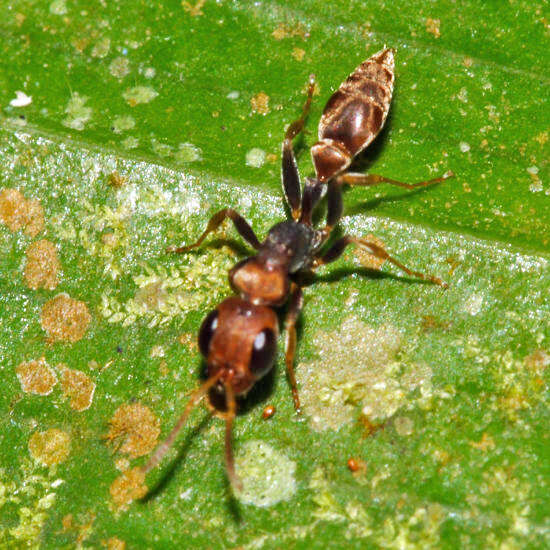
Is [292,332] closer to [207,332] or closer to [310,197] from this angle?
[207,332]

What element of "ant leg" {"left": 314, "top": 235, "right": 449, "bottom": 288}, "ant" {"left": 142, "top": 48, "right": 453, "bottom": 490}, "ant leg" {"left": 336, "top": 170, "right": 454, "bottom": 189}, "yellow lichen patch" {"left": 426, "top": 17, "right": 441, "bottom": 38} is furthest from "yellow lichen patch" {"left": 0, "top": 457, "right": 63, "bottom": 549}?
"yellow lichen patch" {"left": 426, "top": 17, "right": 441, "bottom": 38}

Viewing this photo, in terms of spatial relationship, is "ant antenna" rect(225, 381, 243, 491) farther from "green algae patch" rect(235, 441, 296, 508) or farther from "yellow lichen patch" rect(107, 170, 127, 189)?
"yellow lichen patch" rect(107, 170, 127, 189)

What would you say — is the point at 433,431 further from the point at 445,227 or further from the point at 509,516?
the point at 445,227

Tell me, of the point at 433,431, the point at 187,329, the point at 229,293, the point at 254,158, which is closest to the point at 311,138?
the point at 254,158

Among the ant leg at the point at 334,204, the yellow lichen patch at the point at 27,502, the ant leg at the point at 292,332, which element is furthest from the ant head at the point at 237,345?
the yellow lichen patch at the point at 27,502

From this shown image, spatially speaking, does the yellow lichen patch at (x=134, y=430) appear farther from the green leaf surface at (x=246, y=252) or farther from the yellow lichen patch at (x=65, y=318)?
the yellow lichen patch at (x=65, y=318)
